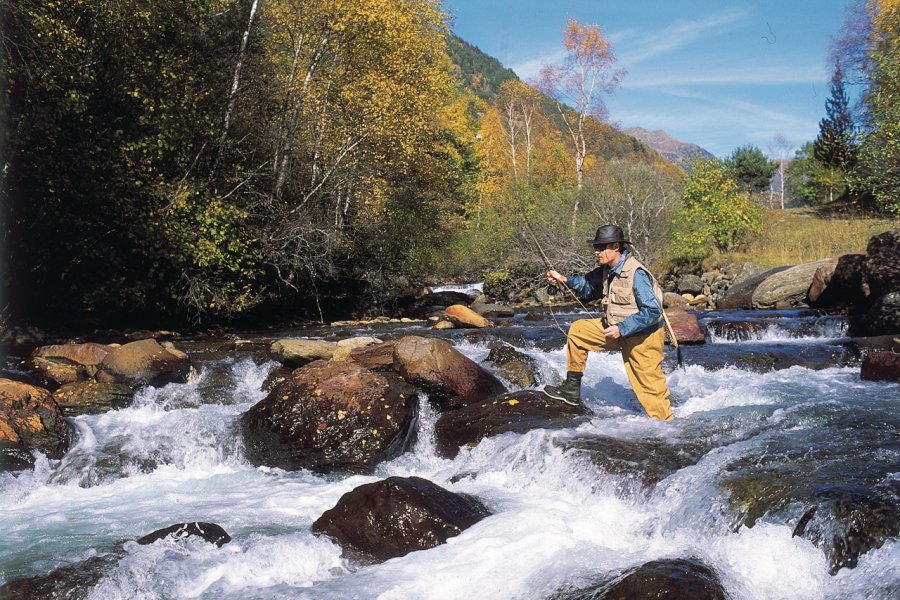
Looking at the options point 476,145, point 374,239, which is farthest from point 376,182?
point 476,145

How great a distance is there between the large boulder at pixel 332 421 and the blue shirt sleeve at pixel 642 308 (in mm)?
2491

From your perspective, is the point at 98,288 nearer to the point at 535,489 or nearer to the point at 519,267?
the point at 535,489

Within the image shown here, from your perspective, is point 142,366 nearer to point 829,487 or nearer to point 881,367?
point 829,487

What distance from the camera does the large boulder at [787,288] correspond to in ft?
58.5

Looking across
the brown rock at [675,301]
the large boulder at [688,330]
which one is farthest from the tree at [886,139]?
the large boulder at [688,330]

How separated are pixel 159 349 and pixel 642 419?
6.54 meters

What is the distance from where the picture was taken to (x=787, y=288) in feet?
59.3

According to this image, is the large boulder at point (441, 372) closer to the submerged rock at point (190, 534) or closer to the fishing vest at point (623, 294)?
the fishing vest at point (623, 294)

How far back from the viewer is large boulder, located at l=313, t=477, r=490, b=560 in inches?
202

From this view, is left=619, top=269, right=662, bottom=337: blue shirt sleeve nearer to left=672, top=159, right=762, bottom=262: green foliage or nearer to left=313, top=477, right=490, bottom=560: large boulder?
left=313, top=477, right=490, bottom=560: large boulder

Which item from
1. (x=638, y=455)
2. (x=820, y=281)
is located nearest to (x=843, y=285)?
(x=820, y=281)

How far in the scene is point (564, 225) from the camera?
26.0m

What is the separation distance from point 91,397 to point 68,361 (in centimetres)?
118

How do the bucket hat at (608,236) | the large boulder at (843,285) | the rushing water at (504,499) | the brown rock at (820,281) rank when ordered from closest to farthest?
the rushing water at (504,499), the bucket hat at (608,236), the large boulder at (843,285), the brown rock at (820,281)
